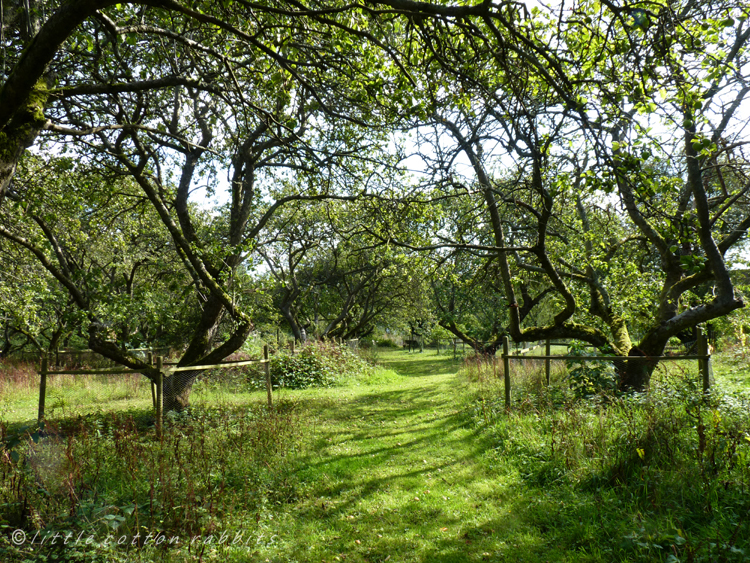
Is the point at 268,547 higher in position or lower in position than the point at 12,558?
lower

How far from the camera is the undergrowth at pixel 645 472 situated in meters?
3.62

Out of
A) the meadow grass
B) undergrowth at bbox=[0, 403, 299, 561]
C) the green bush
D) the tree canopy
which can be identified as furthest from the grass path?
the green bush

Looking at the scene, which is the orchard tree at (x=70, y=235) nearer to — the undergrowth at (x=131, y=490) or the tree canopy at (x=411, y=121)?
the tree canopy at (x=411, y=121)

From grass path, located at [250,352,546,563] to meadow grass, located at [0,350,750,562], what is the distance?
0.08 feet

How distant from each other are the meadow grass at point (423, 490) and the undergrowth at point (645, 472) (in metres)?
0.02

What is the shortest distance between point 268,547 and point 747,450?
520cm

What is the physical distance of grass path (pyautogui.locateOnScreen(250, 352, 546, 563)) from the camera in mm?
4180

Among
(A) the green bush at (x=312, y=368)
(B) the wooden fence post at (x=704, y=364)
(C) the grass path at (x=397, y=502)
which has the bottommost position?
(C) the grass path at (x=397, y=502)

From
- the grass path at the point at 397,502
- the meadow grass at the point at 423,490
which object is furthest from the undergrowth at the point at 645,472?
the grass path at the point at 397,502

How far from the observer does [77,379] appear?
1580cm

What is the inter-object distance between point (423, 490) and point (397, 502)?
1.65ft

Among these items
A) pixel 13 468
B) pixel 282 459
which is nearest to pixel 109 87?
pixel 13 468

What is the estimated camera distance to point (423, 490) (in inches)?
223

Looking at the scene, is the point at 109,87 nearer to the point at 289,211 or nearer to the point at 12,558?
the point at 12,558
